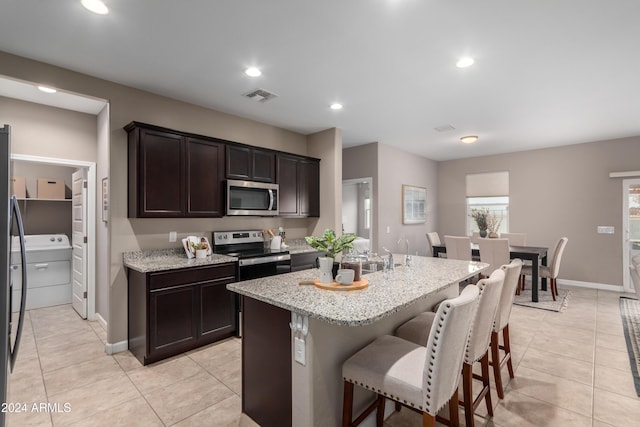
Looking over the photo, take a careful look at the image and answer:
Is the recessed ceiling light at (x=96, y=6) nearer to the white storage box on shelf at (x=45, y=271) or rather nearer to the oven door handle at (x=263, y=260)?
the oven door handle at (x=263, y=260)

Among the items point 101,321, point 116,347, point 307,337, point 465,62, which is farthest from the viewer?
point 101,321

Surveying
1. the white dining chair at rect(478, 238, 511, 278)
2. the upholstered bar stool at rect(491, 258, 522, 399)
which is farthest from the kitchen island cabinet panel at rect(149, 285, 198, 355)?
the white dining chair at rect(478, 238, 511, 278)

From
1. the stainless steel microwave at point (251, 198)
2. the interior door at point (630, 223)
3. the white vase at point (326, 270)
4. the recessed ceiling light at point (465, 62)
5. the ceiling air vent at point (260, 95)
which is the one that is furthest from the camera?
the interior door at point (630, 223)

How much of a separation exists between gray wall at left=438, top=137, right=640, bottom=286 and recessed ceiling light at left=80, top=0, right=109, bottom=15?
22.7ft

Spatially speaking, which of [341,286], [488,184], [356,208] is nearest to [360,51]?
[341,286]

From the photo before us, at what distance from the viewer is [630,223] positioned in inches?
209

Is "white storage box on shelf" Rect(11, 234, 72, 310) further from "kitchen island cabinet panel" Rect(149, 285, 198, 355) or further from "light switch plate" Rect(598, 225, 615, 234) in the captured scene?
"light switch plate" Rect(598, 225, 615, 234)

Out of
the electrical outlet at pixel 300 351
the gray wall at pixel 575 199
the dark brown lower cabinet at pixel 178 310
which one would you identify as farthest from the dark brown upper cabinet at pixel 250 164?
the gray wall at pixel 575 199

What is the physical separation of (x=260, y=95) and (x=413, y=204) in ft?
13.9

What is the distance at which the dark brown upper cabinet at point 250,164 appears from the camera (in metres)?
3.87

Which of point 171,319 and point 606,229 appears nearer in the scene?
point 171,319

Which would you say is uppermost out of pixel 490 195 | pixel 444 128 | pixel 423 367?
pixel 444 128

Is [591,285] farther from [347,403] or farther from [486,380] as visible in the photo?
[347,403]

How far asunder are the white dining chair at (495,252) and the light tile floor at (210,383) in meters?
1.11
